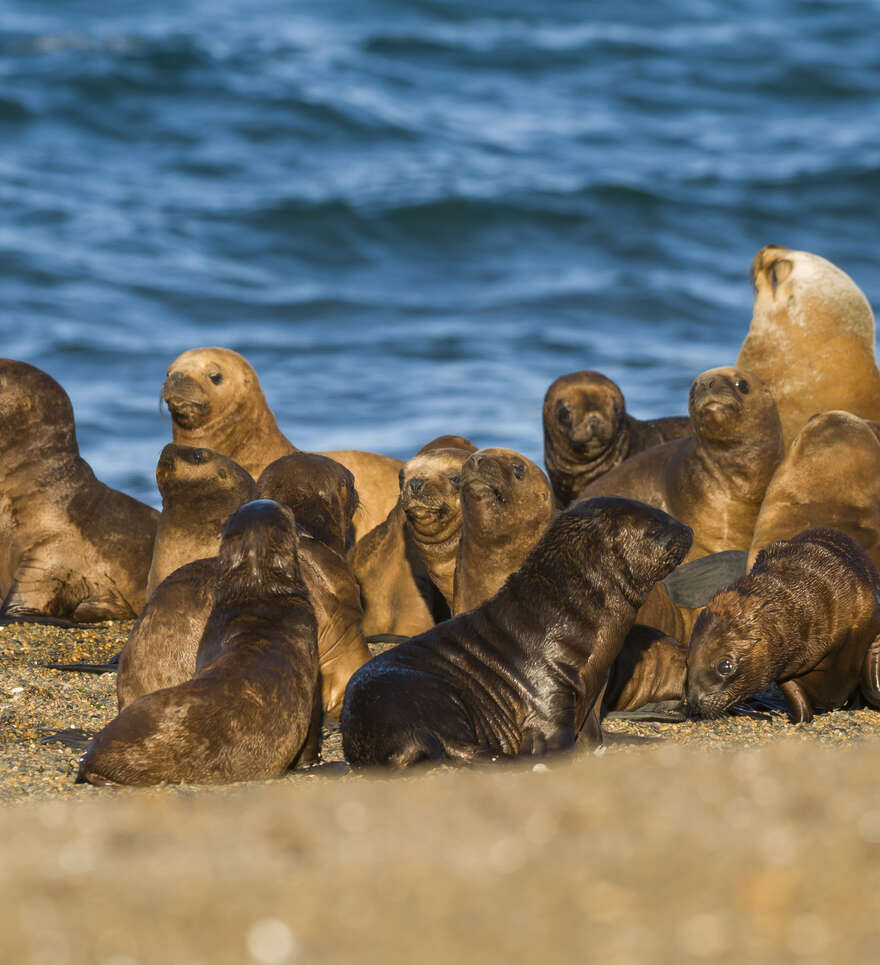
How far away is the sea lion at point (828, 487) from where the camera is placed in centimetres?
733

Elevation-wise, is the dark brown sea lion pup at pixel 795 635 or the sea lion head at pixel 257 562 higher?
the sea lion head at pixel 257 562

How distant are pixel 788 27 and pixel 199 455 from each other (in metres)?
30.6

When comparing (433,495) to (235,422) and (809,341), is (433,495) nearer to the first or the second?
(235,422)

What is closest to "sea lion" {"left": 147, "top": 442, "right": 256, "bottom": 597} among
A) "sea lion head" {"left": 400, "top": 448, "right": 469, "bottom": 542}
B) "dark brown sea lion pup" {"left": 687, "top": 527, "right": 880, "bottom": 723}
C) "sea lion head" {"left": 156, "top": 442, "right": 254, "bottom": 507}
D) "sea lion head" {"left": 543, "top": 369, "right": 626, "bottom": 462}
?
"sea lion head" {"left": 156, "top": 442, "right": 254, "bottom": 507}

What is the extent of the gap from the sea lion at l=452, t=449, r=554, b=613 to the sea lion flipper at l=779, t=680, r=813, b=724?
4.08 ft

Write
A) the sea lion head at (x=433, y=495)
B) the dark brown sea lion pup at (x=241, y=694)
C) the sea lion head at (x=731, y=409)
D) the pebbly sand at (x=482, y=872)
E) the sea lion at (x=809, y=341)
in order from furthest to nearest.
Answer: the sea lion at (x=809, y=341) → the sea lion head at (x=731, y=409) → the sea lion head at (x=433, y=495) → the dark brown sea lion pup at (x=241, y=694) → the pebbly sand at (x=482, y=872)

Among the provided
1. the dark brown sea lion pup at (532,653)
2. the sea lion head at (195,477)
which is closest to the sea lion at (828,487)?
the dark brown sea lion pup at (532,653)

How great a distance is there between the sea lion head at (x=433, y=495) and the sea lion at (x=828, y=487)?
1414mm

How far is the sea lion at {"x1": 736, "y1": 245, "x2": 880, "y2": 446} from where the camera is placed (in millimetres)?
9594

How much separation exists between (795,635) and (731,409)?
230cm

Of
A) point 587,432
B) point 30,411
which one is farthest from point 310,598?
point 587,432

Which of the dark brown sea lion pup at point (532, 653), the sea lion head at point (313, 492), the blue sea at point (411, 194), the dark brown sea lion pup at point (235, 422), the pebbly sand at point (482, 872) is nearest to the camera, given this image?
the pebbly sand at point (482, 872)

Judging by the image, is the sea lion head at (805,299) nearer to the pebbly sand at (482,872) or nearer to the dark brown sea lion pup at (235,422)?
the dark brown sea lion pup at (235,422)

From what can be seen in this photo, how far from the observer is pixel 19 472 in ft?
28.5
